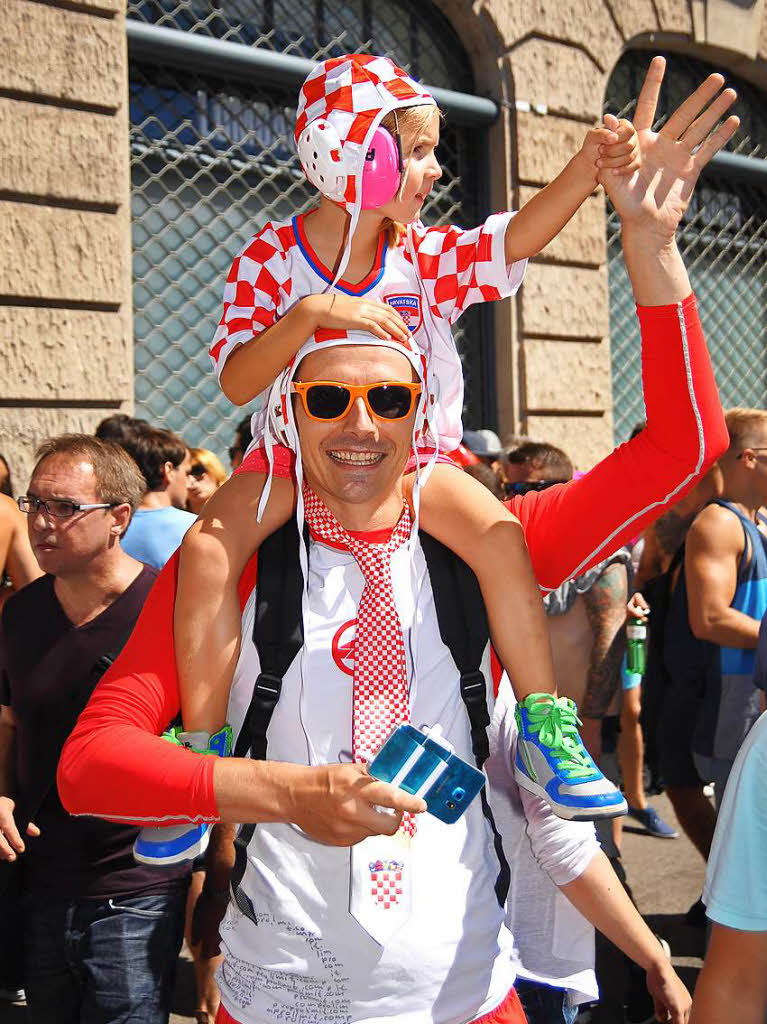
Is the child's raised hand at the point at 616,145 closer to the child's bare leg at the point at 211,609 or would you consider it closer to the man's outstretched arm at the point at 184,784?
the child's bare leg at the point at 211,609

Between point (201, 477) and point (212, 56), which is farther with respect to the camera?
point (212, 56)

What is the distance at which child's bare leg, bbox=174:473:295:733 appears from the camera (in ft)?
6.45

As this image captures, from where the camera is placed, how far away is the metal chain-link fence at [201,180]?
6391mm

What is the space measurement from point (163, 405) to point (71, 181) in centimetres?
134

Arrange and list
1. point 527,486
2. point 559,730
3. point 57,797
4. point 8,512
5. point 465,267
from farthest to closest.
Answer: point 527,486, point 8,512, point 57,797, point 465,267, point 559,730

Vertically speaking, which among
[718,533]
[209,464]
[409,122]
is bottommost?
[718,533]

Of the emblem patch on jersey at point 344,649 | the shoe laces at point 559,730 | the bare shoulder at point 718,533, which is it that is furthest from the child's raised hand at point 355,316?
the bare shoulder at point 718,533

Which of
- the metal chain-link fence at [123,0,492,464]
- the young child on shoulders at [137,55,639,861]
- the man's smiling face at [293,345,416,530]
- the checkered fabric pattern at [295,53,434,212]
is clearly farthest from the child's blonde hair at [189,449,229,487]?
the man's smiling face at [293,345,416,530]

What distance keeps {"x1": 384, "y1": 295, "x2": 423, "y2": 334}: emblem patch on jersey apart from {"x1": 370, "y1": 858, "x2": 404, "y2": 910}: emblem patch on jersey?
1.13 metres

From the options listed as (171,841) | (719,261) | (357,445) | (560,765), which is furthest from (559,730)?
(719,261)

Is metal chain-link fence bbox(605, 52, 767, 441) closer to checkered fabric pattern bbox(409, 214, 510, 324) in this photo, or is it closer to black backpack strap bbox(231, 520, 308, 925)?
checkered fabric pattern bbox(409, 214, 510, 324)

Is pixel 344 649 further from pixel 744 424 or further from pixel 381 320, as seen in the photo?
pixel 744 424

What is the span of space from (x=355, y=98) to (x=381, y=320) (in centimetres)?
50

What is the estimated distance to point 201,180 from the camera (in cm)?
664
